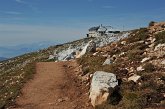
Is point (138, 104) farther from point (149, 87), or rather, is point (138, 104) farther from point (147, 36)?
point (147, 36)

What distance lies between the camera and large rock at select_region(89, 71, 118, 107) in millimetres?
19656

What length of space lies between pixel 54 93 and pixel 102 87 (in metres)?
5.38

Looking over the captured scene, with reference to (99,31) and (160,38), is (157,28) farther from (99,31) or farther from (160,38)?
(99,31)

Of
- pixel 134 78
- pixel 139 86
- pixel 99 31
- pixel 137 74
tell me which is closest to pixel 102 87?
pixel 139 86

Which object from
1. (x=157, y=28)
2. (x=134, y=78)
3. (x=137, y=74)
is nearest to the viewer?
(x=134, y=78)

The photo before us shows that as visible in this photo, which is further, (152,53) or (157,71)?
(152,53)

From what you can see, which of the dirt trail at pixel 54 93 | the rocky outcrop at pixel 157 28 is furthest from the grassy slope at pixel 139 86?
the rocky outcrop at pixel 157 28

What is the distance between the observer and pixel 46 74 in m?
32.0

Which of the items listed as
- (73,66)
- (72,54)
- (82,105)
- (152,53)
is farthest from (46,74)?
(72,54)

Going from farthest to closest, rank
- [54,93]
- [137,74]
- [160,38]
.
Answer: [160,38] < [54,93] < [137,74]

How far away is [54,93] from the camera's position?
24.3 meters

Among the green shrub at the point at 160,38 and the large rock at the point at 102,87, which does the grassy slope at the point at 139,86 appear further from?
the green shrub at the point at 160,38

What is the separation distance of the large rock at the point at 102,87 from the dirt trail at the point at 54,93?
2.68 feet

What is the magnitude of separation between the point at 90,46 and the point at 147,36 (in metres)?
9.42
